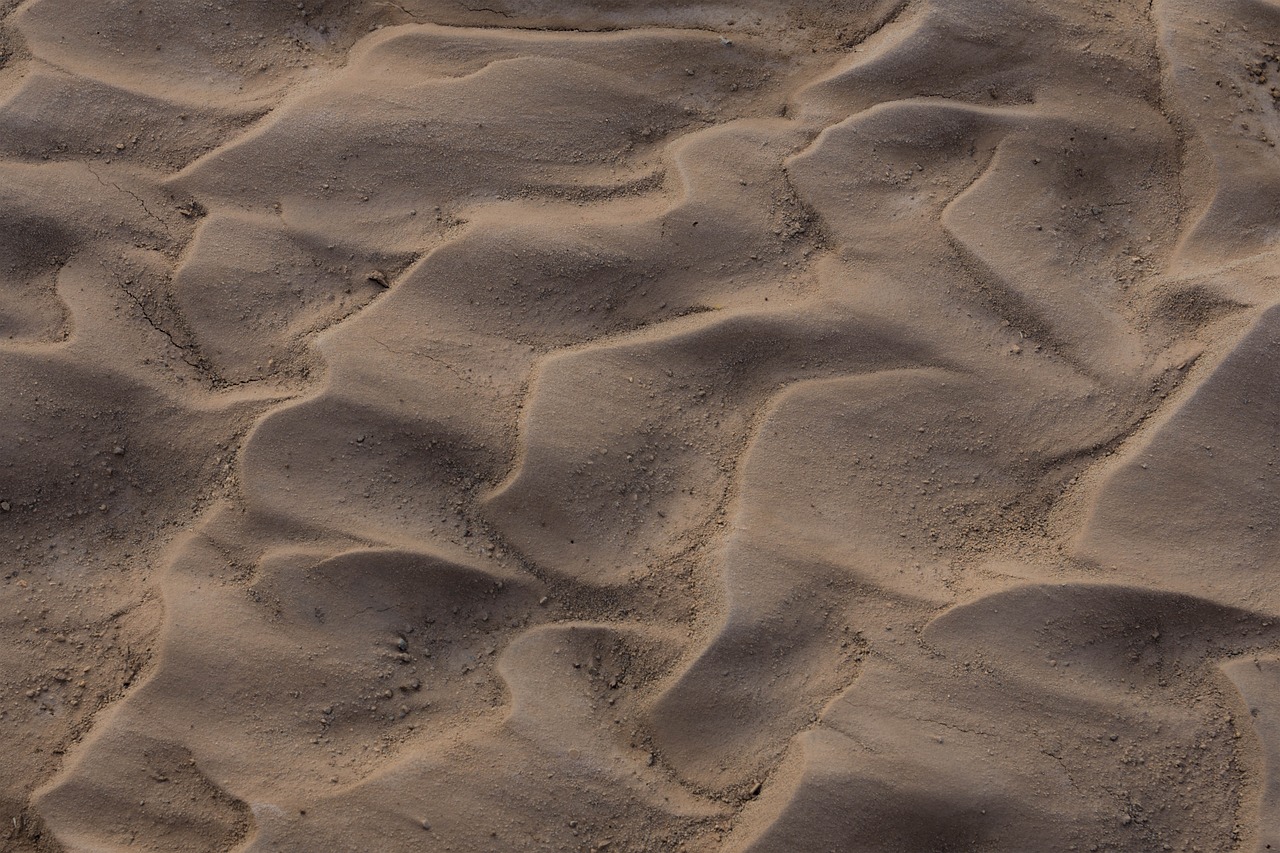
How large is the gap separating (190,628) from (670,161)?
3.77 feet

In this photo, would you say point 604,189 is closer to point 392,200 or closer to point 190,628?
point 392,200

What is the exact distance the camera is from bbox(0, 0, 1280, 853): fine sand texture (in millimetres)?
1518

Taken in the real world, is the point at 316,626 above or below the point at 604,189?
below

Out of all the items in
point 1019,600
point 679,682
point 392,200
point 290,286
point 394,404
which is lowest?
point 679,682

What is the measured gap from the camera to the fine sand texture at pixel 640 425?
152 centimetres

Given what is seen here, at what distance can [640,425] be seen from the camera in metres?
1.62

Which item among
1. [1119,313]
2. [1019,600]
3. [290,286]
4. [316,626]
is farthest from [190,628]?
[1119,313]

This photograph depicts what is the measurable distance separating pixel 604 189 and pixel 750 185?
26 cm

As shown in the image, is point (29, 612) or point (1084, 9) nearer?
point (29, 612)

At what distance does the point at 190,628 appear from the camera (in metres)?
1.56

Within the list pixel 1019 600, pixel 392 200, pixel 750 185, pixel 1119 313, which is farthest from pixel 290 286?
pixel 1119 313

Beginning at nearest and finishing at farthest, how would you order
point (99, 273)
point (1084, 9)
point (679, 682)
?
point (679, 682) < point (99, 273) < point (1084, 9)

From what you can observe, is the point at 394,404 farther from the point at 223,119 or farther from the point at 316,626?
the point at 223,119

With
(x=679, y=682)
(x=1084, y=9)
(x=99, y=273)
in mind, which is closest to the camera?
(x=679, y=682)
